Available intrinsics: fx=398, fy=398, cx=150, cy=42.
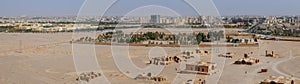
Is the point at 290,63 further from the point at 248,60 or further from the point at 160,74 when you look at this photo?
the point at 160,74

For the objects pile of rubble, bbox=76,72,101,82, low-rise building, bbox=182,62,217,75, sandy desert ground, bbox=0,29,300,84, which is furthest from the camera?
low-rise building, bbox=182,62,217,75

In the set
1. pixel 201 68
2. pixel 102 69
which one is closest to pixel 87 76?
pixel 102 69

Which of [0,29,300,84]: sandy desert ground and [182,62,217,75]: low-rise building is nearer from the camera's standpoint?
[0,29,300,84]: sandy desert ground

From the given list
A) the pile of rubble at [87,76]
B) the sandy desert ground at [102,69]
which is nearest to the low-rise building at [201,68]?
the sandy desert ground at [102,69]

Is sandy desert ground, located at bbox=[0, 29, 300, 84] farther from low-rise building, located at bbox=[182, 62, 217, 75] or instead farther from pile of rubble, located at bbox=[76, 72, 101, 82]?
low-rise building, located at bbox=[182, 62, 217, 75]

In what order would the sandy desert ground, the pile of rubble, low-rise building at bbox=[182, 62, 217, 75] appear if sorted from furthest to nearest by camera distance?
low-rise building at bbox=[182, 62, 217, 75], the sandy desert ground, the pile of rubble

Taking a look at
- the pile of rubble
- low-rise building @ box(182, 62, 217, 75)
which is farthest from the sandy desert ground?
low-rise building @ box(182, 62, 217, 75)

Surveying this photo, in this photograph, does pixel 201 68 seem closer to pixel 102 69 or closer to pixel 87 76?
pixel 102 69

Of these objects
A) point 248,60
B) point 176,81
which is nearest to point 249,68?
point 248,60

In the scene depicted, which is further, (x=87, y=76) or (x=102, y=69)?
(x=102, y=69)

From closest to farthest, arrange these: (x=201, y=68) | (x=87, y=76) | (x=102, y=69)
Result: (x=87, y=76) < (x=201, y=68) < (x=102, y=69)

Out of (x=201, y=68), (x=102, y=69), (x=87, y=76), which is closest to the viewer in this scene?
(x=87, y=76)
